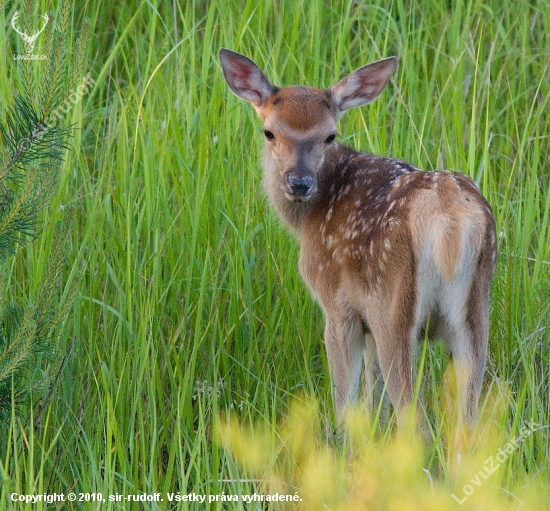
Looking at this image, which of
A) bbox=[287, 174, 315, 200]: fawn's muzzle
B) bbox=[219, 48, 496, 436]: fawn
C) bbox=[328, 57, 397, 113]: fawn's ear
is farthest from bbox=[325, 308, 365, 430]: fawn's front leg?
bbox=[328, 57, 397, 113]: fawn's ear

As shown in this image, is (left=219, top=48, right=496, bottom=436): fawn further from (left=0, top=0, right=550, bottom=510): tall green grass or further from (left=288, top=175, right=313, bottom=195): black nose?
(left=0, top=0, right=550, bottom=510): tall green grass

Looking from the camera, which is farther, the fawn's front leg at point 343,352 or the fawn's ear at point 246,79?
the fawn's ear at point 246,79

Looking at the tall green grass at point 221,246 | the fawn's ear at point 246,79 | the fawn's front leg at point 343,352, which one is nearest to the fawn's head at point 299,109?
the fawn's ear at point 246,79

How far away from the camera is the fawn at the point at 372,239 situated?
12.6 feet

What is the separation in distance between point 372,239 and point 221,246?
1.32 m

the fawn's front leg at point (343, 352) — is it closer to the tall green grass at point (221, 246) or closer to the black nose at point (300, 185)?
the tall green grass at point (221, 246)

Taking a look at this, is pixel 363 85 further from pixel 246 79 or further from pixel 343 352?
pixel 343 352

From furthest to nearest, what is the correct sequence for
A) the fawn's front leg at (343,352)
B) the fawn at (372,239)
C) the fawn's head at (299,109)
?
1. the fawn's head at (299,109)
2. the fawn's front leg at (343,352)
3. the fawn at (372,239)

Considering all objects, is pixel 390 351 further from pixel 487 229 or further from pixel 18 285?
pixel 18 285

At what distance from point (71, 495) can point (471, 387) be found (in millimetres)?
1655

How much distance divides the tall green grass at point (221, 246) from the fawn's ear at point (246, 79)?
197 millimetres

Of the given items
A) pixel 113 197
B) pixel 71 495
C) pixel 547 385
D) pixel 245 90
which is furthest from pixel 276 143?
pixel 71 495

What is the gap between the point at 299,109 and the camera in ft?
16.6

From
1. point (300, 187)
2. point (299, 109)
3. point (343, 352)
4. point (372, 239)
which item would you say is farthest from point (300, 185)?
point (343, 352)
